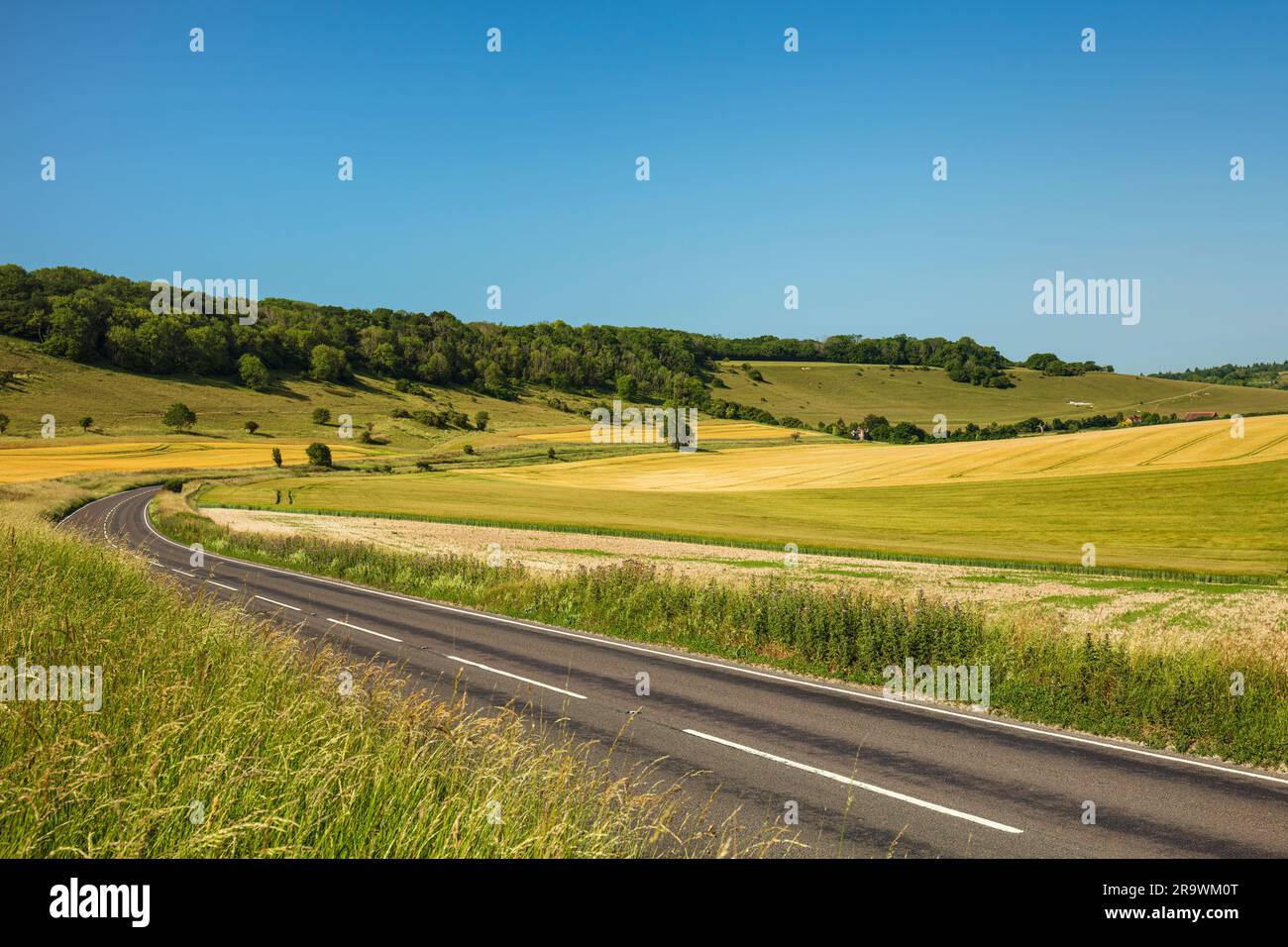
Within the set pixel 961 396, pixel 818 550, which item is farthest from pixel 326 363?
pixel 818 550

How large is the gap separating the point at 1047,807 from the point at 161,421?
130 m

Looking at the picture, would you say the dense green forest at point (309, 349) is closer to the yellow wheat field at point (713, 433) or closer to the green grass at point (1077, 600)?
the yellow wheat field at point (713, 433)

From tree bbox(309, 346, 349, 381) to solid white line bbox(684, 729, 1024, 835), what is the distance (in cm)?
15997

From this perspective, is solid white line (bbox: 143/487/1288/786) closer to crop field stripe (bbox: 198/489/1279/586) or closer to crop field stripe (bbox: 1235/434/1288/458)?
crop field stripe (bbox: 198/489/1279/586)

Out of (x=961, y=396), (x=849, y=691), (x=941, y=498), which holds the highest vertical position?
(x=961, y=396)

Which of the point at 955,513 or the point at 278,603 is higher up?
the point at 278,603

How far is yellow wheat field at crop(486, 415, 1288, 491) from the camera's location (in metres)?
63.4

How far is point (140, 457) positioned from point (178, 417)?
66.1 ft

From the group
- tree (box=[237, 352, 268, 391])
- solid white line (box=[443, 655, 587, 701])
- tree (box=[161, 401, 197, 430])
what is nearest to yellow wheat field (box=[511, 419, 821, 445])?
tree (box=[161, 401, 197, 430])

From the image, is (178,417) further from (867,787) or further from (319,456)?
(867,787)

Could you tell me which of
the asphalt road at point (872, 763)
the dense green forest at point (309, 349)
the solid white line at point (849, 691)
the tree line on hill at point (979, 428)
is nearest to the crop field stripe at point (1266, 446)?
the tree line on hill at point (979, 428)

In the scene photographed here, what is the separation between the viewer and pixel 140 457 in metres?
95.9
